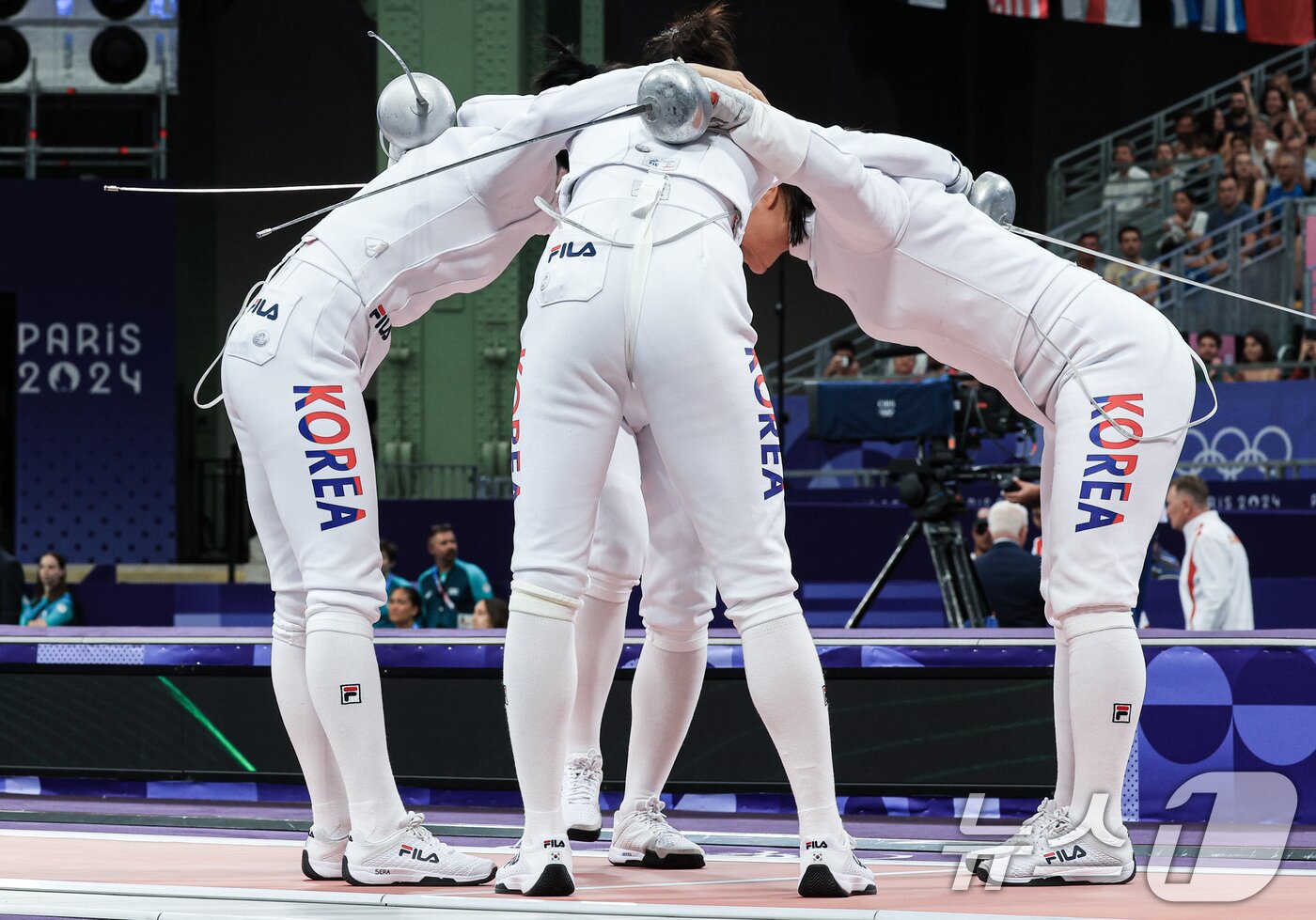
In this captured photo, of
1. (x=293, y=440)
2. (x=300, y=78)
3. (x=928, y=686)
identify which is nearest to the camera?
(x=293, y=440)

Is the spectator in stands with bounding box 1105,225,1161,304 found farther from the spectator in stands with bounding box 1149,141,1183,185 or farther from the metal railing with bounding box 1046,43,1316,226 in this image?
the metal railing with bounding box 1046,43,1316,226

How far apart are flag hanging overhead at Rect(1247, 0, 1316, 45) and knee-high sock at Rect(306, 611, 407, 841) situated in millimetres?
11670

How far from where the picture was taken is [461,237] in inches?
109

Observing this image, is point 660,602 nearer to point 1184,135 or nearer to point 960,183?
point 960,183

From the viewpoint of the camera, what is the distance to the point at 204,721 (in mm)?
3996

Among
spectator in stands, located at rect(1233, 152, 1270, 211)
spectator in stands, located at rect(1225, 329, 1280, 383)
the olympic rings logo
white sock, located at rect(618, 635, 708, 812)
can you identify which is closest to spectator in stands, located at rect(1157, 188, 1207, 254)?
spectator in stands, located at rect(1233, 152, 1270, 211)

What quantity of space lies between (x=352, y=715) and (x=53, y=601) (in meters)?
5.85

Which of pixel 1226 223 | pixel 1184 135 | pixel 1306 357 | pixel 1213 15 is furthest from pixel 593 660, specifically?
pixel 1213 15

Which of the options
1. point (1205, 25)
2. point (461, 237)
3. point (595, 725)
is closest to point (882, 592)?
point (595, 725)

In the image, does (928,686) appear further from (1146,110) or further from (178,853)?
(1146,110)

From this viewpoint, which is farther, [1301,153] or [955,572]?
[1301,153]

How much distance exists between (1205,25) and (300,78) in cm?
803

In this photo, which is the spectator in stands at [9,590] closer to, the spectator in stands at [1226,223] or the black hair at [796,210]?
the black hair at [796,210]

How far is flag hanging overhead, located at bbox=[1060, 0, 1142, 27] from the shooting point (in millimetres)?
12594
